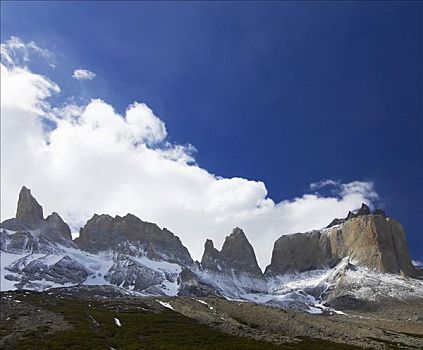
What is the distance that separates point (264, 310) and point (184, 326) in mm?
38693

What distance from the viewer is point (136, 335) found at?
117812 mm

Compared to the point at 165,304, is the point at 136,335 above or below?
below

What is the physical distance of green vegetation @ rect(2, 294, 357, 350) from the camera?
10388cm

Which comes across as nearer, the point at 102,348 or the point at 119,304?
the point at 102,348

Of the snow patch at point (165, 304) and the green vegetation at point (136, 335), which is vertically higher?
the snow patch at point (165, 304)

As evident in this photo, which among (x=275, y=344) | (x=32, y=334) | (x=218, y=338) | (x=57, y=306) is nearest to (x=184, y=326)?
(x=218, y=338)

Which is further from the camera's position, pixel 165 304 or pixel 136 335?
pixel 165 304

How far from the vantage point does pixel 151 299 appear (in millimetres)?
187750

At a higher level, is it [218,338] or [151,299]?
[151,299]

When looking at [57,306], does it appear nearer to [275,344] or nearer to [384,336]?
[275,344]

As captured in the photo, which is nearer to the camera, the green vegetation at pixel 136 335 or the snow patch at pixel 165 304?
the green vegetation at pixel 136 335

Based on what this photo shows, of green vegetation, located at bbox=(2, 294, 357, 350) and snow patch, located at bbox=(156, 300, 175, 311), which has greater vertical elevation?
snow patch, located at bbox=(156, 300, 175, 311)

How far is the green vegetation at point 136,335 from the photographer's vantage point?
104 meters

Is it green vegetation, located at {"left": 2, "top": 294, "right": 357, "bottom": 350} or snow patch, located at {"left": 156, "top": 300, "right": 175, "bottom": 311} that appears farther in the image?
snow patch, located at {"left": 156, "top": 300, "right": 175, "bottom": 311}
